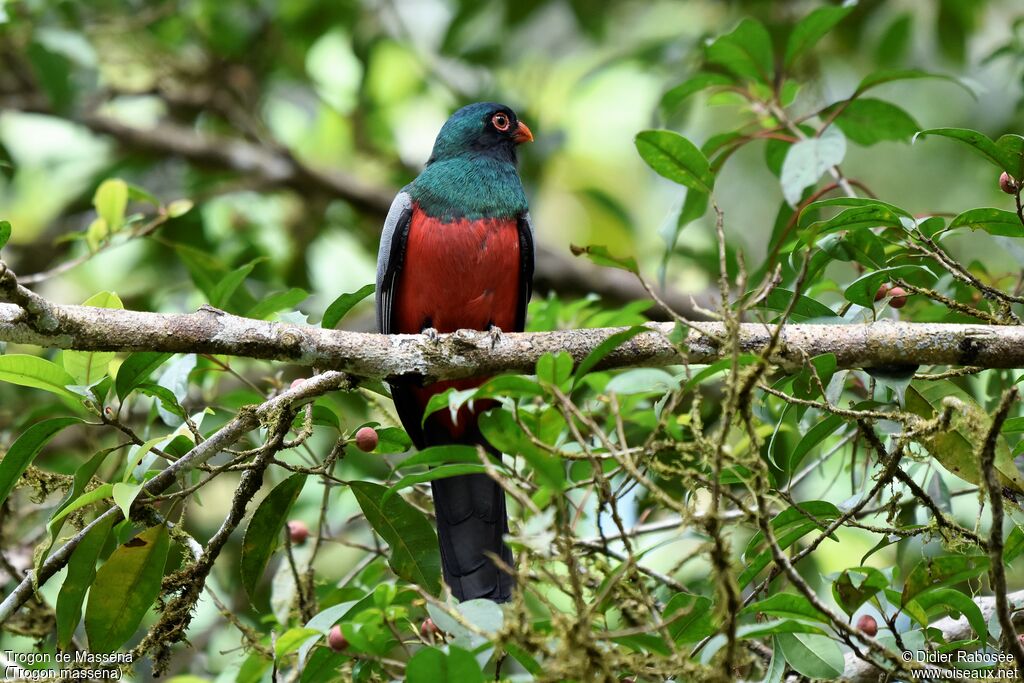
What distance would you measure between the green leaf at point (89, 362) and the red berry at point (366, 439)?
87cm

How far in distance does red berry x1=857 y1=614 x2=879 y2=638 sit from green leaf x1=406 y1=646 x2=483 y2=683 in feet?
4.43

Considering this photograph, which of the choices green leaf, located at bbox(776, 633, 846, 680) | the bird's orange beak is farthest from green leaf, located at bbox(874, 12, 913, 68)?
green leaf, located at bbox(776, 633, 846, 680)

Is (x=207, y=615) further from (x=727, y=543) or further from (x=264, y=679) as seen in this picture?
(x=727, y=543)

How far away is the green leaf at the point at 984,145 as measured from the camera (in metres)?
3.10

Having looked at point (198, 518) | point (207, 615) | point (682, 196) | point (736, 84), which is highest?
point (736, 84)

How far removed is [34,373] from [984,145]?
10.00ft

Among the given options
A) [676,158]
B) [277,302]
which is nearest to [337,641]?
[277,302]

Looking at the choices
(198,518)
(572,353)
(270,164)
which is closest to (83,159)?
(270,164)

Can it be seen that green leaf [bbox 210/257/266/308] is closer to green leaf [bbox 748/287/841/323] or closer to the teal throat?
the teal throat

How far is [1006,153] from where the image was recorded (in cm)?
313

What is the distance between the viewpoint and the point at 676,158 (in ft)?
11.4

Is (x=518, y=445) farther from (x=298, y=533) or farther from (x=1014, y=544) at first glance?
(x=298, y=533)

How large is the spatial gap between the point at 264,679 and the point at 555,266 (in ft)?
13.2

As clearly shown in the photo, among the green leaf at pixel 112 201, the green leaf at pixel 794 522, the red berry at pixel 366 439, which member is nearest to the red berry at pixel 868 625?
the green leaf at pixel 794 522
